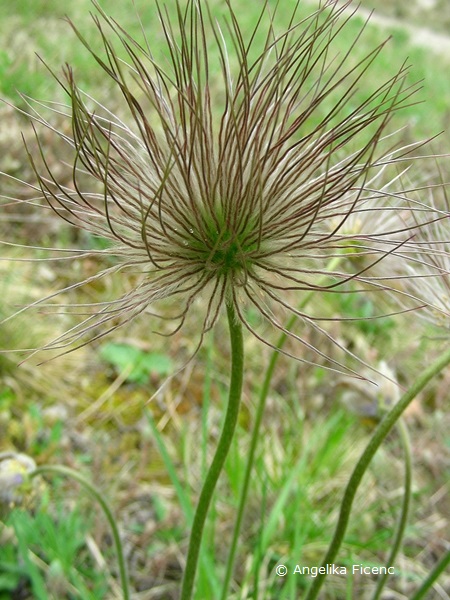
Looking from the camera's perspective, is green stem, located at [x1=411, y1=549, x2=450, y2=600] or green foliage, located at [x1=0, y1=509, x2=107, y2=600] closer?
green stem, located at [x1=411, y1=549, x2=450, y2=600]

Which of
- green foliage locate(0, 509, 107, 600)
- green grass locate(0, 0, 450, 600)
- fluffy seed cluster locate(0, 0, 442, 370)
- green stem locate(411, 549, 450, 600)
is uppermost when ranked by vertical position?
fluffy seed cluster locate(0, 0, 442, 370)

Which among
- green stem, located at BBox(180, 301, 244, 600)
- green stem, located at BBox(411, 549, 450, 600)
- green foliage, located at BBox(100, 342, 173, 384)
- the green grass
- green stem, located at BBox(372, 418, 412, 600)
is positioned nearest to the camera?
green stem, located at BBox(180, 301, 244, 600)

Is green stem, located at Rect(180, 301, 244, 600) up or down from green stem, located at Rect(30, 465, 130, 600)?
up

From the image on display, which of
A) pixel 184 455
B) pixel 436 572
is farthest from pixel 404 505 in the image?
pixel 184 455

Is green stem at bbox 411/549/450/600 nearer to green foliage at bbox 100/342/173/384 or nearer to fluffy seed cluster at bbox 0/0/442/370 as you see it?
fluffy seed cluster at bbox 0/0/442/370

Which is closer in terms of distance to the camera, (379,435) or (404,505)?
(379,435)

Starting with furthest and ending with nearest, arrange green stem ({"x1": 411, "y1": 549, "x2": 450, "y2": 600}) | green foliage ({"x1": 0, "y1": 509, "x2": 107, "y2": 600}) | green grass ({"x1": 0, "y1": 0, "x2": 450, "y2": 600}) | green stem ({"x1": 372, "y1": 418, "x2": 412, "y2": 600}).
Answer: green grass ({"x1": 0, "y1": 0, "x2": 450, "y2": 600}), green foliage ({"x1": 0, "y1": 509, "x2": 107, "y2": 600}), green stem ({"x1": 372, "y1": 418, "x2": 412, "y2": 600}), green stem ({"x1": 411, "y1": 549, "x2": 450, "y2": 600})

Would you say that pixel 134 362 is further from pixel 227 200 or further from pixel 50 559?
pixel 227 200

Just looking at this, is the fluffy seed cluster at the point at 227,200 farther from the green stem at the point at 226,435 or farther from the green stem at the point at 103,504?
the green stem at the point at 103,504

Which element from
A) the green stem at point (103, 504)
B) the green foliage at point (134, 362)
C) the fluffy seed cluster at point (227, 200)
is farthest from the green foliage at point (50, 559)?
the fluffy seed cluster at point (227, 200)

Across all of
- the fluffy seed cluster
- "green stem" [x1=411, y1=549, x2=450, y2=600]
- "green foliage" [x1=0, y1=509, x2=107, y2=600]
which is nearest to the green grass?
"green foliage" [x1=0, y1=509, x2=107, y2=600]
